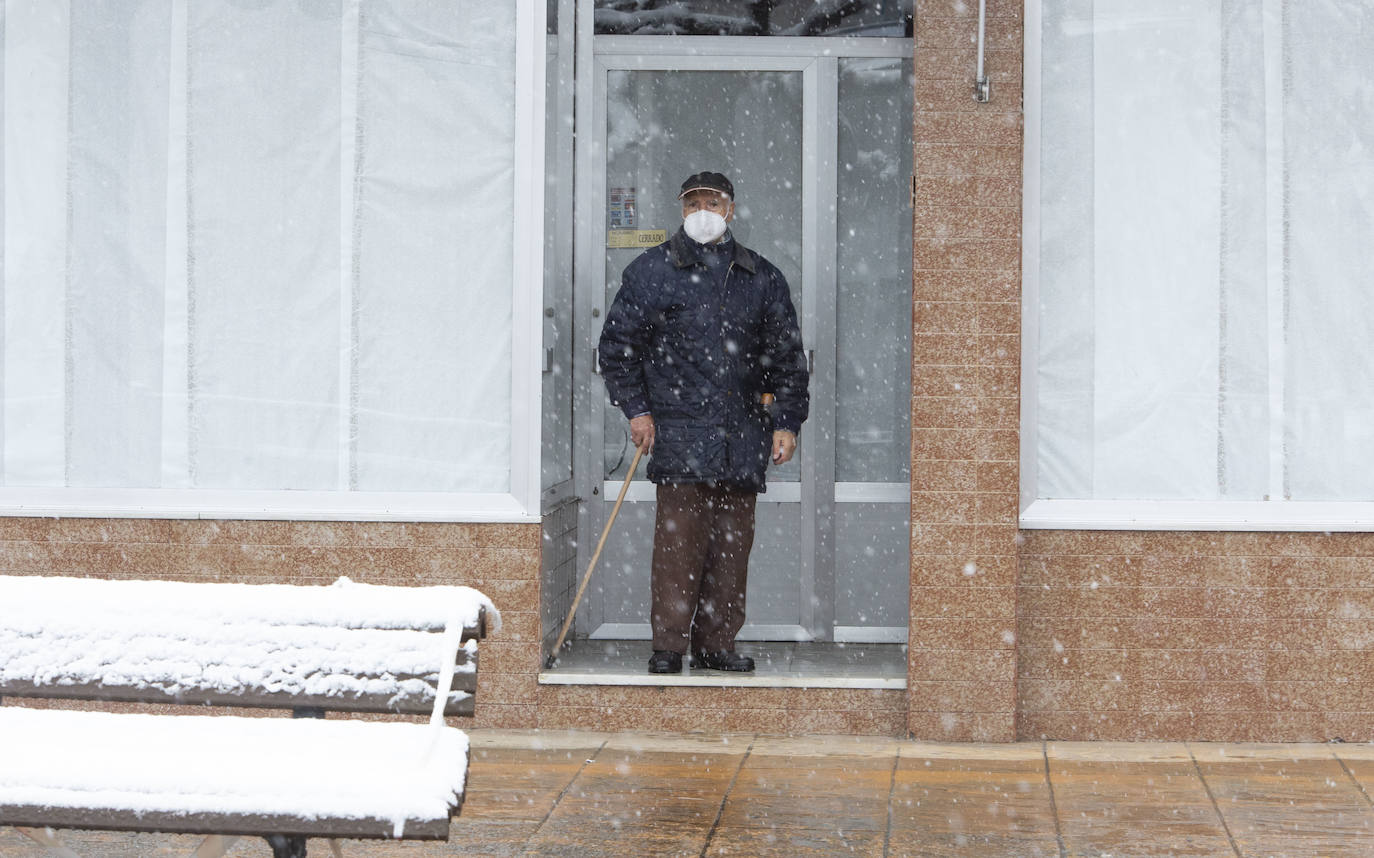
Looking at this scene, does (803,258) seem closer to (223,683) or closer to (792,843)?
(792,843)

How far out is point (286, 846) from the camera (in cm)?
321

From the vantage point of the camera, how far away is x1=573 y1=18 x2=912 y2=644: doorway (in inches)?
281

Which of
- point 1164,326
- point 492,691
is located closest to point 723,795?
point 492,691

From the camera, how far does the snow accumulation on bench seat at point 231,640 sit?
11.5 ft

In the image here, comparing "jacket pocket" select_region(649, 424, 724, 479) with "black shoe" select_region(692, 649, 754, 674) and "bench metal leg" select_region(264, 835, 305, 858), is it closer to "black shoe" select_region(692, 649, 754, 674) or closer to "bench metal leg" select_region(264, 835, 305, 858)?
"black shoe" select_region(692, 649, 754, 674)

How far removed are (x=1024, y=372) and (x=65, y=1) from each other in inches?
159

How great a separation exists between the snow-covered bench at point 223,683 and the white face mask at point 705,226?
2.94 meters

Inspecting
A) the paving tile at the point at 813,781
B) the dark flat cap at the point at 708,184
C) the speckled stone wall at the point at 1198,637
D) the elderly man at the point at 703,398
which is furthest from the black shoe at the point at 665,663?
the dark flat cap at the point at 708,184

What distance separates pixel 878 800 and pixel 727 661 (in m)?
1.42

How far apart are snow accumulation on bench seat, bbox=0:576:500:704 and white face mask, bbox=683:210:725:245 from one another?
298cm

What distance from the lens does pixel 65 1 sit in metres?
6.18

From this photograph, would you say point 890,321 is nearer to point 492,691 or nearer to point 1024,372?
point 1024,372

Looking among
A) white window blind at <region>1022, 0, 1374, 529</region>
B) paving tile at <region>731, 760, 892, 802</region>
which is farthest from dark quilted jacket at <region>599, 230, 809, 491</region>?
paving tile at <region>731, 760, 892, 802</region>

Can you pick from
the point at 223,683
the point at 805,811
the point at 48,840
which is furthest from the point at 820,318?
the point at 48,840
